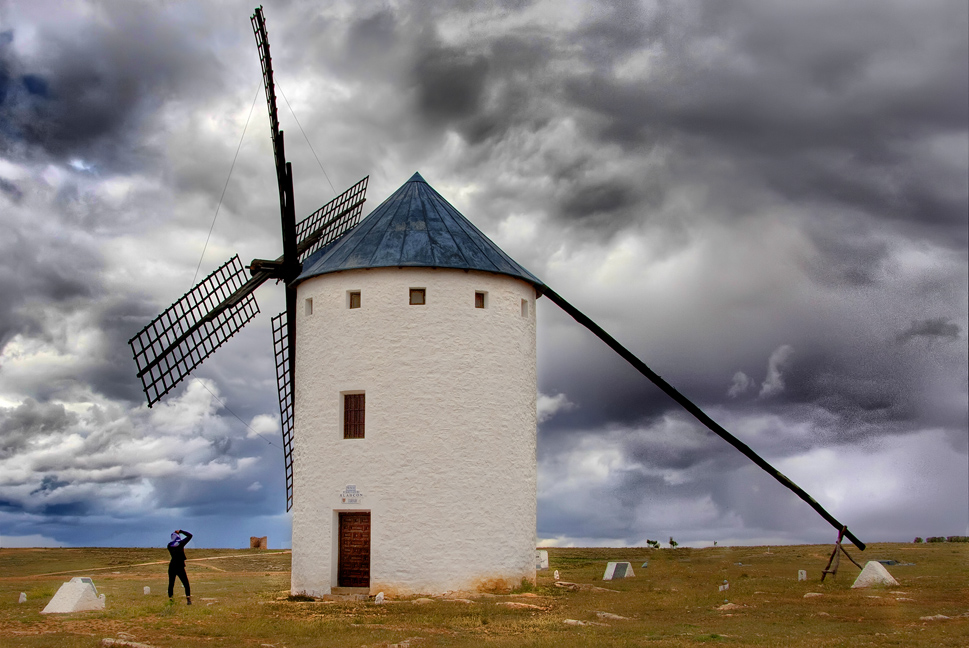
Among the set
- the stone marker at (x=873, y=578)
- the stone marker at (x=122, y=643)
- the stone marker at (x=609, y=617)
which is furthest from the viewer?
the stone marker at (x=873, y=578)

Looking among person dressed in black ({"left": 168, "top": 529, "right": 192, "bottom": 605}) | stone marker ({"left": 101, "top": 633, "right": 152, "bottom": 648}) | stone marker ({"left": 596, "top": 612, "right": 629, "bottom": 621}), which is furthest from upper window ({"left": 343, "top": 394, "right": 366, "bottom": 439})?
stone marker ({"left": 101, "top": 633, "right": 152, "bottom": 648})

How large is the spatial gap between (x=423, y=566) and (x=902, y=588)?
11.9 metres

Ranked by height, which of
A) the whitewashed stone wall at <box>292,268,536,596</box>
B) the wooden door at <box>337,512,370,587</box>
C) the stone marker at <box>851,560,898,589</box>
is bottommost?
the stone marker at <box>851,560,898,589</box>

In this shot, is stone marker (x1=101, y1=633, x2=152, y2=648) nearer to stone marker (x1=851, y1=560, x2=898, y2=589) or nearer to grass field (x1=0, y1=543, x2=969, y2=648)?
grass field (x1=0, y1=543, x2=969, y2=648)

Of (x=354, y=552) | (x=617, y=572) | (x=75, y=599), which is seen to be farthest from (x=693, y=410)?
(x=75, y=599)

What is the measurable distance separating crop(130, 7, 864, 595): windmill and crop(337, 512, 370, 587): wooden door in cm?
2

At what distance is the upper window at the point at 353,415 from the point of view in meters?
21.7

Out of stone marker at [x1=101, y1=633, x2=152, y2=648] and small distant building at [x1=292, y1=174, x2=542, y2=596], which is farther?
small distant building at [x1=292, y1=174, x2=542, y2=596]

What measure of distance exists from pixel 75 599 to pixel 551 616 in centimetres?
970

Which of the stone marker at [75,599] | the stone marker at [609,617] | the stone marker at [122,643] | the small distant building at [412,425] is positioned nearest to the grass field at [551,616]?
the stone marker at [609,617]

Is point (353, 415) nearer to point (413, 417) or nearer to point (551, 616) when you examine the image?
point (413, 417)

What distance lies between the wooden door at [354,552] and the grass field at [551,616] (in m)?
1.06

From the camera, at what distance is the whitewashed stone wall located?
2081 cm

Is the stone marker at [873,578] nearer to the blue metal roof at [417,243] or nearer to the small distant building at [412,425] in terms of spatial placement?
the small distant building at [412,425]
